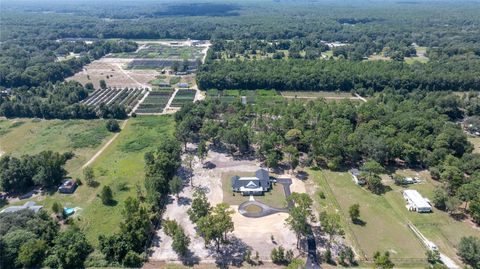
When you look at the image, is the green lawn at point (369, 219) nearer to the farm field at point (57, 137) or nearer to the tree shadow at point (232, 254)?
the tree shadow at point (232, 254)

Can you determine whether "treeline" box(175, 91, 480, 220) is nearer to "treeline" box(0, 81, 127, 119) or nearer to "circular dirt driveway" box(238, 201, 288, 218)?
"circular dirt driveway" box(238, 201, 288, 218)

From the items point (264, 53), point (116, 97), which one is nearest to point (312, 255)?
point (116, 97)

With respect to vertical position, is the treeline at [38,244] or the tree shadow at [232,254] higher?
the treeline at [38,244]

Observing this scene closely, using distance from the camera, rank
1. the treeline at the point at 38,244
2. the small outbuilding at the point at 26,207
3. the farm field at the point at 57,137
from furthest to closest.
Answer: the farm field at the point at 57,137, the small outbuilding at the point at 26,207, the treeline at the point at 38,244

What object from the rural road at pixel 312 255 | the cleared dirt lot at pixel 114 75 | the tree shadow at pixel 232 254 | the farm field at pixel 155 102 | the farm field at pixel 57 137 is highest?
the cleared dirt lot at pixel 114 75

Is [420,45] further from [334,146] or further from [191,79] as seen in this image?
[334,146]

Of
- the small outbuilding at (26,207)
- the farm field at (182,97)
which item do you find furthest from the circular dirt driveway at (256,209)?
the farm field at (182,97)

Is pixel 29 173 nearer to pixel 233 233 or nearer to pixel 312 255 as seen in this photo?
pixel 233 233
